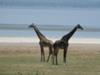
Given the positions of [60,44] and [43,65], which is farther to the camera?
[60,44]

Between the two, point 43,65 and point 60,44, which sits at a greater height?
point 60,44

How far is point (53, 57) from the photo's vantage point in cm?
2466

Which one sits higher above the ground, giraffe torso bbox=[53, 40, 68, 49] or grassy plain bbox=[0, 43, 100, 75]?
giraffe torso bbox=[53, 40, 68, 49]

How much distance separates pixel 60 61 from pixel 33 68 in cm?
318

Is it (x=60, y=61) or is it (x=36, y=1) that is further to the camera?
(x=36, y=1)

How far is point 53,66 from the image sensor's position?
2333cm

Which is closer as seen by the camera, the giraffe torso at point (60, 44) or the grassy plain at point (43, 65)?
the grassy plain at point (43, 65)

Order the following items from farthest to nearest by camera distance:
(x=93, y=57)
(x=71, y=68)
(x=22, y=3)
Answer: (x=22, y=3), (x=93, y=57), (x=71, y=68)

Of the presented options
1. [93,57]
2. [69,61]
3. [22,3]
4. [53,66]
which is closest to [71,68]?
[53,66]

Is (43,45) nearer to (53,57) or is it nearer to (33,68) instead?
(53,57)

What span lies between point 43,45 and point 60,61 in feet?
3.14

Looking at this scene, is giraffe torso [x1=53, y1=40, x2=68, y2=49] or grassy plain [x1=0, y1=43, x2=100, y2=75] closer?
grassy plain [x1=0, y1=43, x2=100, y2=75]

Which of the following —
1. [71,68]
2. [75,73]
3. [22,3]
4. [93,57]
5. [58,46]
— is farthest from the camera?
[22,3]

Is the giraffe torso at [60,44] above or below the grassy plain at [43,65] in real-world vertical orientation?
above
